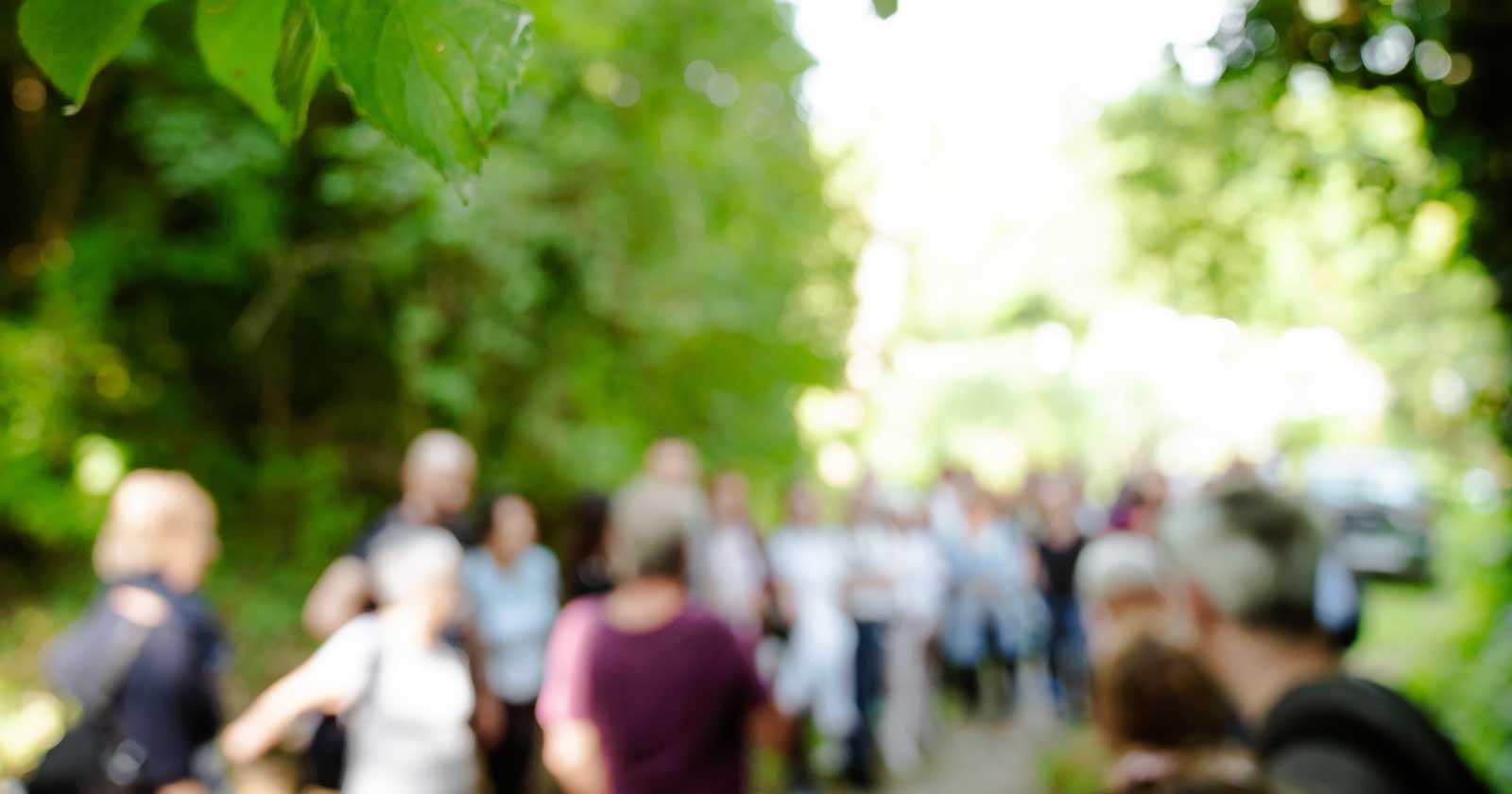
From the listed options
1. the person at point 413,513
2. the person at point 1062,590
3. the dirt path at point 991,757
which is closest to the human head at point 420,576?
the person at point 413,513

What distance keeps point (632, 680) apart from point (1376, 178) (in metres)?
3.31

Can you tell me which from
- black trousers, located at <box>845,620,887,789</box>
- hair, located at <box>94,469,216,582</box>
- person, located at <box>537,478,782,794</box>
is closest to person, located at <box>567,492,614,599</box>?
person, located at <box>537,478,782,794</box>

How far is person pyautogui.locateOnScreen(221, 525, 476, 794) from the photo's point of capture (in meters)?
2.85

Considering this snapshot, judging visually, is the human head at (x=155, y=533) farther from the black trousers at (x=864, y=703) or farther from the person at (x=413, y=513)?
the black trousers at (x=864, y=703)

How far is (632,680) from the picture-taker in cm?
263

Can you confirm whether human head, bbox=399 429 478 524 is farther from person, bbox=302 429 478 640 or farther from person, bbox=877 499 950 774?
person, bbox=877 499 950 774

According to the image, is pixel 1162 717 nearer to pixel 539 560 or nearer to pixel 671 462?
pixel 539 560

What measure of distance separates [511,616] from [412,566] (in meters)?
1.41

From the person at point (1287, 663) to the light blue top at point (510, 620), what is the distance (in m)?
2.80

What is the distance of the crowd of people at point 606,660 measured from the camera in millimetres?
1898

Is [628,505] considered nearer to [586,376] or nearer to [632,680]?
[632,680]

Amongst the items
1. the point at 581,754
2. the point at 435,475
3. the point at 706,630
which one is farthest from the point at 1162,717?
the point at 435,475

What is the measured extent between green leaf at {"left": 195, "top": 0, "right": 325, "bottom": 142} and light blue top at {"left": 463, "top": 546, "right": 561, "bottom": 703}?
3.47 m

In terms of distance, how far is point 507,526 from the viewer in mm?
4355
